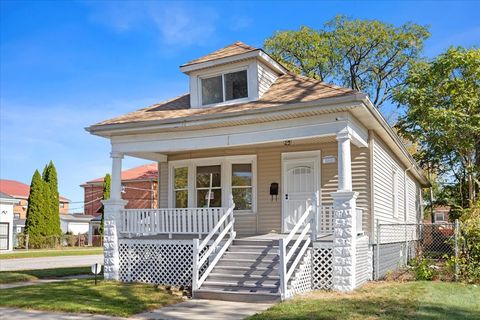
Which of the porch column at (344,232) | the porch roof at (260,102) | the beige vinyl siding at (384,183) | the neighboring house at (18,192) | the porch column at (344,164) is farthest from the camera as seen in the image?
the neighboring house at (18,192)

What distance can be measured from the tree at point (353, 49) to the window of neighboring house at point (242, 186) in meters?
19.3

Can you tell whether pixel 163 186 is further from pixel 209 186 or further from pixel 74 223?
pixel 74 223

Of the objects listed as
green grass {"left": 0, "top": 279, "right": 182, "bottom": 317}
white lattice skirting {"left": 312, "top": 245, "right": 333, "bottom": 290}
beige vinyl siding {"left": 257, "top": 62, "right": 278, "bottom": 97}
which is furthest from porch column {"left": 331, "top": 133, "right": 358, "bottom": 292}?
beige vinyl siding {"left": 257, "top": 62, "right": 278, "bottom": 97}

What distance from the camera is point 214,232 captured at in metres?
11.8

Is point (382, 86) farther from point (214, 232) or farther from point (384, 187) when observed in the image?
point (214, 232)

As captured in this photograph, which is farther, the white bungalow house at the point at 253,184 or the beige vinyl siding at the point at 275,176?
the beige vinyl siding at the point at 275,176

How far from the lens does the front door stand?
1367 cm

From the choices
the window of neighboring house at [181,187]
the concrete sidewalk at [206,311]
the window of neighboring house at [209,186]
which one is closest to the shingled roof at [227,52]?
the window of neighboring house at [209,186]

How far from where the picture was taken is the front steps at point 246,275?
993cm

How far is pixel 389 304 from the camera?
877cm

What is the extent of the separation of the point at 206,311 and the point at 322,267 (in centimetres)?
320

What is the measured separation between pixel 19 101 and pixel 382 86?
23.2 metres

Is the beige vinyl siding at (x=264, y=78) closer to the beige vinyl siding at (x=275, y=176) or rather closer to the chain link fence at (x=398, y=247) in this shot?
the beige vinyl siding at (x=275, y=176)

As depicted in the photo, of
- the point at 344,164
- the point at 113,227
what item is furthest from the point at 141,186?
the point at 344,164
